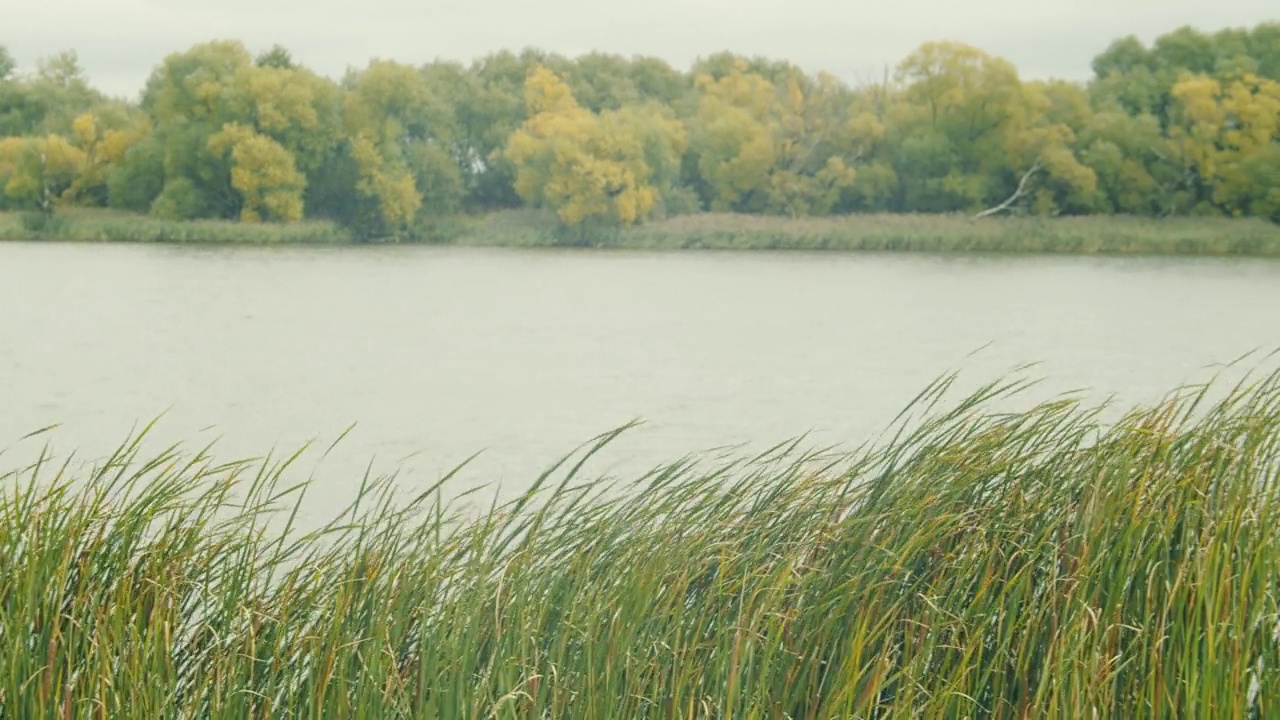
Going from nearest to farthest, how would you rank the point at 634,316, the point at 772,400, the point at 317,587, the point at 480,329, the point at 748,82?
1. the point at 317,587
2. the point at 772,400
3. the point at 480,329
4. the point at 634,316
5. the point at 748,82

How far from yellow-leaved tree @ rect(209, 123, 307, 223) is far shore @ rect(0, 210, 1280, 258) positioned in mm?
573

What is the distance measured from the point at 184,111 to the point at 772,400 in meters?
27.1

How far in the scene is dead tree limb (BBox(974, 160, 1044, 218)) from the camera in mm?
38312

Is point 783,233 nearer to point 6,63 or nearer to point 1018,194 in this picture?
point 1018,194

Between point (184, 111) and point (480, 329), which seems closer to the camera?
point (480, 329)

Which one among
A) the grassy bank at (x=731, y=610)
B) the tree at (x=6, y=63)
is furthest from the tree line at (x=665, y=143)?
the grassy bank at (x=731, y=610)

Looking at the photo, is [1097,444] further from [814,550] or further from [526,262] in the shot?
[526,262]

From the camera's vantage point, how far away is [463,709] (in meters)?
2.79

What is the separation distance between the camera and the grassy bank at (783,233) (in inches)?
1412

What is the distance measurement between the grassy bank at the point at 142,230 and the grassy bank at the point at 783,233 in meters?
0.02

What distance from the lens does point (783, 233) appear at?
38094mm

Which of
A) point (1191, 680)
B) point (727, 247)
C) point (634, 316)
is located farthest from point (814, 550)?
point (727, 247)

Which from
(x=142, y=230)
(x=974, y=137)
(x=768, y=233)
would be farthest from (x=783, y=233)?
(x=142, y=230)

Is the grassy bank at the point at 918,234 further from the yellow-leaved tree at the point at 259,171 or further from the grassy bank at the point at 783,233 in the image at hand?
the yellow-leaved tree at the point at 259,171
